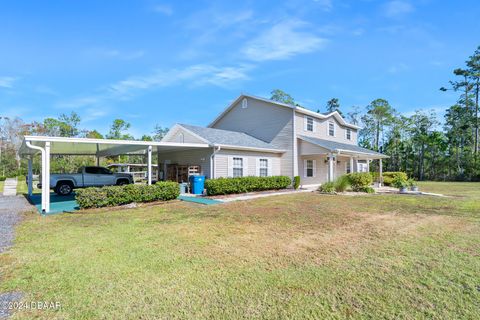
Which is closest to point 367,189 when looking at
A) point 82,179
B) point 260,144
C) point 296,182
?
point 296,182

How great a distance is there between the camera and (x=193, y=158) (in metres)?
16.4

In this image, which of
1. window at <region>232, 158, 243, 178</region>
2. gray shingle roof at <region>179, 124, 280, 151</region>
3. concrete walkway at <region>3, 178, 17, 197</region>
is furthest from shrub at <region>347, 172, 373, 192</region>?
concrete walkway at <region>3, 178, 17, 197</region>

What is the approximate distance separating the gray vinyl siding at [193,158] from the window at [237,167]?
1.76 m

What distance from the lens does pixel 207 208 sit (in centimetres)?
1005

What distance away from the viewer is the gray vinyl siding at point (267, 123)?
18562 millimetres

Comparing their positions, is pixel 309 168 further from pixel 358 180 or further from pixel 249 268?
pixel 249 268

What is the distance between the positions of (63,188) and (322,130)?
18572 mm

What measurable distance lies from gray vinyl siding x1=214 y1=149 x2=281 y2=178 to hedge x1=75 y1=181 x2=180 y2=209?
3581 mm

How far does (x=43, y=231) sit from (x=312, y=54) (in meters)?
14.5

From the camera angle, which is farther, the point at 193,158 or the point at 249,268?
the point at 193,158

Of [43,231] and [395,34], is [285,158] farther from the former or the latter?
[43,231]

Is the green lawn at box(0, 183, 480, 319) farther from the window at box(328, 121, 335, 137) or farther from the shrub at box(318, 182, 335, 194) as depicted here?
the window at box(328, 121, 335, 137)

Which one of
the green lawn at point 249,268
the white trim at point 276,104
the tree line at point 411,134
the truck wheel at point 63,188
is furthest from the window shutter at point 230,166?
the tree line at point 411,134

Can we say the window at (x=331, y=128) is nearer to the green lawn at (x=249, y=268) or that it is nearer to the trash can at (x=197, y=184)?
the trash can at (x=197, y=184)
